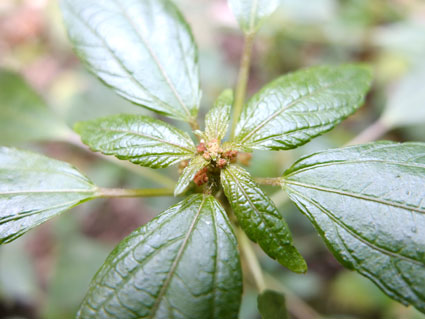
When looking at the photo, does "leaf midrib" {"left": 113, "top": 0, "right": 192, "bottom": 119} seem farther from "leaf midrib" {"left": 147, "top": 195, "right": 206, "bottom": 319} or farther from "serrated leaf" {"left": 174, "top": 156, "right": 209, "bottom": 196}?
"leaf midrib" {"left": 147, "top": 195, "right": 206, "bottom": 319}

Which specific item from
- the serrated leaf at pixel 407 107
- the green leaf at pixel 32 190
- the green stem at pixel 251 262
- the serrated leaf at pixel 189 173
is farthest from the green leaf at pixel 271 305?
the serrated leaf at pixel 407 107

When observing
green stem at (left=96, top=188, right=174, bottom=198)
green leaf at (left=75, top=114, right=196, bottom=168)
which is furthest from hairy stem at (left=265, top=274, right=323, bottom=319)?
green leaf at (left=75, top=114, right=196, bottom=168)

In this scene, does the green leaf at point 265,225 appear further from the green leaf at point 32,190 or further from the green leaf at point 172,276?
the green leaf at point 32,190

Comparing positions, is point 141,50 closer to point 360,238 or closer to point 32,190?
point 32,190

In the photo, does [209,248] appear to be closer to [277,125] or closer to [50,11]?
[277,125]

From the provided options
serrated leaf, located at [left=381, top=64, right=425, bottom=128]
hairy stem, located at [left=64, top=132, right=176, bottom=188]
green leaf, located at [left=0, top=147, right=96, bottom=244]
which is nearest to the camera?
green leaf, located at [left=0, top=147, right=96, bottom=244]

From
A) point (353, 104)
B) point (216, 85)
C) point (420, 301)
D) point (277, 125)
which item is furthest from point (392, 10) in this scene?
point (420, 301)
